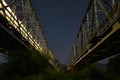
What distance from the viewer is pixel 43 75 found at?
50.4 feet

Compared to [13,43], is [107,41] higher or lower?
higher

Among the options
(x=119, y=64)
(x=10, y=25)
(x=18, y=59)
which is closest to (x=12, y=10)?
(x=10, y=25)

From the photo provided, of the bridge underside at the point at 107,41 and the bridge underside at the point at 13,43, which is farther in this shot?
the bridge underside at the point at 13,43

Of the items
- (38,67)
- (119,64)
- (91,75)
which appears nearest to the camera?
(91,75)

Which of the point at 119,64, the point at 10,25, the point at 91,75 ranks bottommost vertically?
the point at 119,64

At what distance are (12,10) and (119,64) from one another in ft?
97.7

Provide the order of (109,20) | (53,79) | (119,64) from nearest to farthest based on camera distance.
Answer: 1. (109,20)
2. (53,79)
3. (119,64)

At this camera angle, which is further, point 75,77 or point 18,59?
point 18,59

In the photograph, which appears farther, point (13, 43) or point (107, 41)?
point (13, 43)

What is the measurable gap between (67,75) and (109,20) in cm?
380

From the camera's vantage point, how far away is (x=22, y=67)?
16.8 metres

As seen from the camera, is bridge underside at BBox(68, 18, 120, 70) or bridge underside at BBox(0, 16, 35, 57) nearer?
bridge underside at BBox(68, 18, 120, 70)

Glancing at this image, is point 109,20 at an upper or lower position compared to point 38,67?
upper

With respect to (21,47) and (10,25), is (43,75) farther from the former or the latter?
(21,47)
